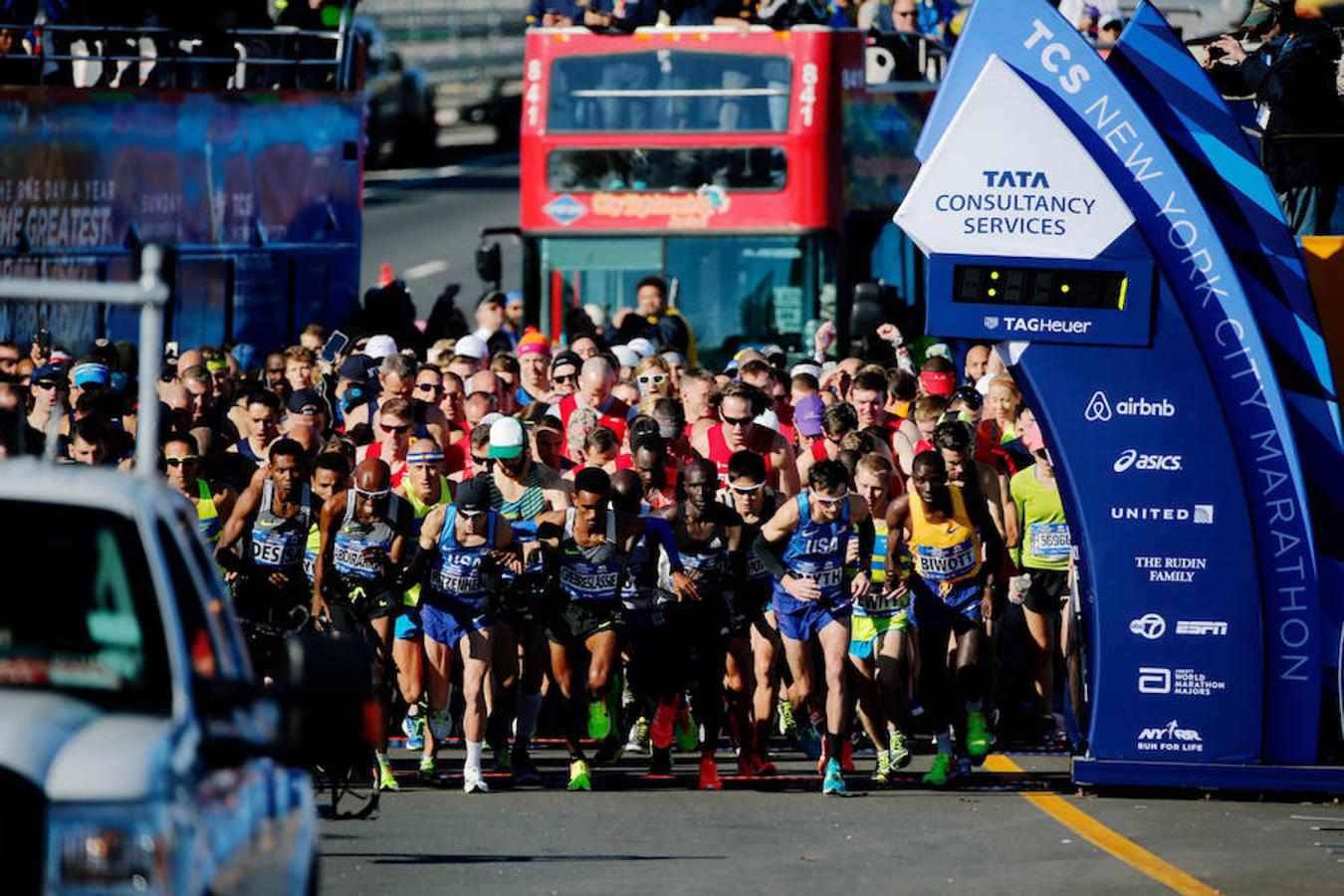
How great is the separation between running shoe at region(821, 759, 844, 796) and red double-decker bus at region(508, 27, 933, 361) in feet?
33.3

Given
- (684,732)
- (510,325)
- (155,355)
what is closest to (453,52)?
(510,325)

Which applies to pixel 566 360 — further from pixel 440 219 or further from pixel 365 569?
pixel 440 219

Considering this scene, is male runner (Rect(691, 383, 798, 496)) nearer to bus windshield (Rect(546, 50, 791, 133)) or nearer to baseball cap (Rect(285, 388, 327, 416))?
baseball cap (Rect(285, 388, 327, 416))

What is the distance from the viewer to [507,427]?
1496 cm

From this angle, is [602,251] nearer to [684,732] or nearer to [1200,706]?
[684,732]

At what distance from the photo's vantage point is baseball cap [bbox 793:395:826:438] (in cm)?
1748

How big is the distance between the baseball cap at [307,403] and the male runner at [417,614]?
2.62 m

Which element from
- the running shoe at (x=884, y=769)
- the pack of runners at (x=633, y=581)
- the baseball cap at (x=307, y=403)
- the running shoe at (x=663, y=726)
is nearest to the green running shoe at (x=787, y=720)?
the pack of runners at (x=633, y=581)

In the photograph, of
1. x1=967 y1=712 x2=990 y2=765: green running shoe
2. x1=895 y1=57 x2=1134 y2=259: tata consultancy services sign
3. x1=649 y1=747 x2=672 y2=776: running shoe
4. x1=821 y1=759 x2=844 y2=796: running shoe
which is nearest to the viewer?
x1=895 y1=57 x2=1134 y2=259: tata consultancy services sign

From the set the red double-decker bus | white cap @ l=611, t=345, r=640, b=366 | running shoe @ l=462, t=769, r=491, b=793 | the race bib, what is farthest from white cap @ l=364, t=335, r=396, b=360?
running shoe @ l=462, t=769, r=491, b=793

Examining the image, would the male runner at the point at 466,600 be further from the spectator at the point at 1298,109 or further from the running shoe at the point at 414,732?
the spectator at the point at 1298,109

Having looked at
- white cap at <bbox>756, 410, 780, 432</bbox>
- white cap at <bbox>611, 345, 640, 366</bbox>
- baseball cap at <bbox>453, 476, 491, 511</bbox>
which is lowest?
baseball cap at <bbox>453, 476, 491, 511</bbox>

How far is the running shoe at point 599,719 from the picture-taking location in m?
14.8

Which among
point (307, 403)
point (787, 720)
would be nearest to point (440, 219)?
point (307, 403)
